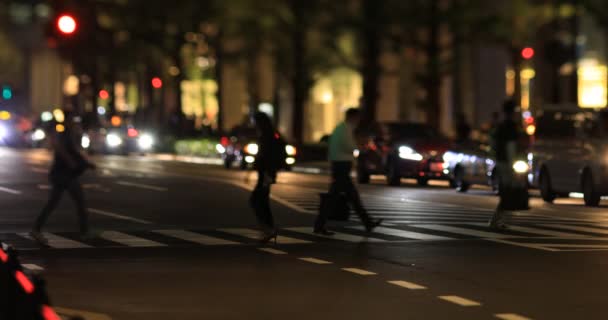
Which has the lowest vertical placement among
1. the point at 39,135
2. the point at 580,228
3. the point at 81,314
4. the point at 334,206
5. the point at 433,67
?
the point at 81,314

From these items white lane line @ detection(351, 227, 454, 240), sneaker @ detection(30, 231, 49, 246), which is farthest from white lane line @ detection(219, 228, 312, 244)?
sneaker @ detection(30, 231, 49, 246)

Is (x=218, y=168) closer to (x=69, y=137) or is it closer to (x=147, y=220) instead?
(x=147, y=220)

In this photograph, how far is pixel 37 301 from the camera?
326 inches

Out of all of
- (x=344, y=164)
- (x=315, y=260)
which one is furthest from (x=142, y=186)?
(x=315, y=260)

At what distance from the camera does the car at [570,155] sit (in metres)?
27.4

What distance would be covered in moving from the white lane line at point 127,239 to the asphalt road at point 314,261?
0.03 metres

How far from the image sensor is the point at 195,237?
20.3 meters

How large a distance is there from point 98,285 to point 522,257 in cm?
515

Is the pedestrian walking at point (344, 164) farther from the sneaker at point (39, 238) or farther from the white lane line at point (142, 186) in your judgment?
the white lane line at point (142, 186)

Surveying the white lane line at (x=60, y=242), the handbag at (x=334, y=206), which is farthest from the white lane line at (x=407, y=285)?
the handbag at (x=334, y=206)

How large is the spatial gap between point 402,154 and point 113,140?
28285 mm

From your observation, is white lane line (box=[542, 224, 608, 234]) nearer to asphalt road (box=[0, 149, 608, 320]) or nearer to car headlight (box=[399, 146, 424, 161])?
asphalt road (box=[0, 149, 608, 320])

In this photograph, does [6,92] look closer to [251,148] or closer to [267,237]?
[251,148]

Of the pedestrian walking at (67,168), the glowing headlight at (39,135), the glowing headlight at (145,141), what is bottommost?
the pedestrian walking at (67,168)
